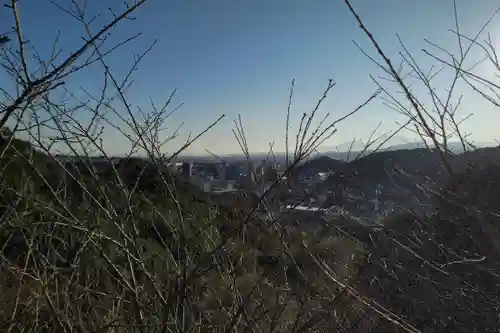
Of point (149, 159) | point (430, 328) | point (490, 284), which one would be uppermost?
point (149, 159)

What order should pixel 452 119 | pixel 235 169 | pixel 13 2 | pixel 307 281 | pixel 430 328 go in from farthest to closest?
pixel 430 328, pixel 235 169, pixel 452 119, pixel 307 281, pixel 13 2

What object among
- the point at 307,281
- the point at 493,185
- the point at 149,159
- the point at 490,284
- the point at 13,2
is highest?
the point at 13,2

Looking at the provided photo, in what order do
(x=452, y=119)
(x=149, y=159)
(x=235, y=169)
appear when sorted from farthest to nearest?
(x=235, y=169), (x=149, y=159), (x=452, y=119)

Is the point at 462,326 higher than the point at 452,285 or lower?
lower

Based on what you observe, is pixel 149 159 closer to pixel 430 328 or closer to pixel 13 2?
Answer: pixel 13 2

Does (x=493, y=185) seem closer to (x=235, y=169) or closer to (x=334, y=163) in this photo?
(x=334, y=163)

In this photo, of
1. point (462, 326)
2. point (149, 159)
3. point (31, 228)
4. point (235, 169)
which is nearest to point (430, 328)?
point (462, 326)

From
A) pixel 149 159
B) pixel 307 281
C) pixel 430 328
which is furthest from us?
pixel 430 328

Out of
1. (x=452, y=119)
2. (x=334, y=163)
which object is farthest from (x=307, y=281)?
(x=452, y=119)

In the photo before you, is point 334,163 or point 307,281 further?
point 334,163
